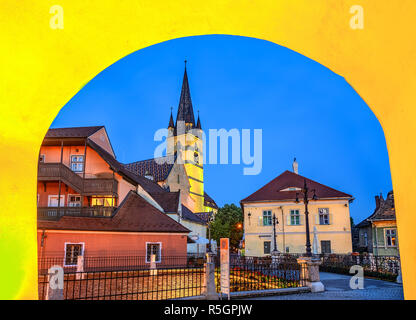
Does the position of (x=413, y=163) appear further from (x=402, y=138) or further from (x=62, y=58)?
(x=62, y=58)

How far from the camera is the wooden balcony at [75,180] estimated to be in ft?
77.0

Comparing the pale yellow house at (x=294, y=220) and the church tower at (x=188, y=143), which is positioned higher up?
the church tower at (x=188, y=143)

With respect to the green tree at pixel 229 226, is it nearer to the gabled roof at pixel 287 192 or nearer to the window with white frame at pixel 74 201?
the gabled roof at pixel 287 192

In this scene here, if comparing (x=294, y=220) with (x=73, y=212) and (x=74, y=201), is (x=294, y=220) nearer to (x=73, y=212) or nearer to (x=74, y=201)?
(x=74, y=201)

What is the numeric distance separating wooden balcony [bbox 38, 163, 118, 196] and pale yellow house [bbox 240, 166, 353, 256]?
14.4 m

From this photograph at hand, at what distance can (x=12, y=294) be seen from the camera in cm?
295

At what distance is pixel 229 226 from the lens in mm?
57219

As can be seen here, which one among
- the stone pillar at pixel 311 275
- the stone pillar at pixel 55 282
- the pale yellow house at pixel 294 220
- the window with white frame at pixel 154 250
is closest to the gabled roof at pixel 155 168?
the pale yellow house at pixel 294 220

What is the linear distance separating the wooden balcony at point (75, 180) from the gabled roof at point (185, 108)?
54735mm

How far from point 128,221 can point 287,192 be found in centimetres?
1632

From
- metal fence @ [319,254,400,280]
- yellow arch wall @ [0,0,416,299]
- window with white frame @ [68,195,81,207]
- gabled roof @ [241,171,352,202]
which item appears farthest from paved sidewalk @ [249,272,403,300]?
gabled roof @ [241,171,352,202]

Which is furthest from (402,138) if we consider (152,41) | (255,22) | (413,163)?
(152,41)

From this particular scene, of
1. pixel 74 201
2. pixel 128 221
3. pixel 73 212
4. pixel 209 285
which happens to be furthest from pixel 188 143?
pixel 209 285

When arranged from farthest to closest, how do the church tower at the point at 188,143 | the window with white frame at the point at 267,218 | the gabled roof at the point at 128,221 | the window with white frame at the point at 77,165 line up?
the church tower at the point at 188,143, the window with white frame at the point at 267,218, the window with white frame at the point at 77,165, the gabled roof at the point at 128,221
